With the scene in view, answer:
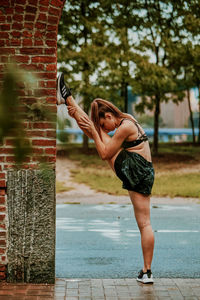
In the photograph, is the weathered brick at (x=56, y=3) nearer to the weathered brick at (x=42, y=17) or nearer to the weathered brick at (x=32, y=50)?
the weathered brick at (x=42, y=17)

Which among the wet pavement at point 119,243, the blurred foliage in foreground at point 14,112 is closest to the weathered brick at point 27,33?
the wet pavement at point 119,243

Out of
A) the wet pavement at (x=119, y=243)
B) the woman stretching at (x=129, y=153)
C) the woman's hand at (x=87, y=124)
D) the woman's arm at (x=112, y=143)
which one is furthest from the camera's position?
the wet pavement at (x=119, y=243)

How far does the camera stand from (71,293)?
4.82 m

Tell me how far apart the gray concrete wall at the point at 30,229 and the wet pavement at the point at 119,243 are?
100cm

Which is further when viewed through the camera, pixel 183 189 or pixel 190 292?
pixel 183 189

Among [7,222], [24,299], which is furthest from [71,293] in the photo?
[7,222]

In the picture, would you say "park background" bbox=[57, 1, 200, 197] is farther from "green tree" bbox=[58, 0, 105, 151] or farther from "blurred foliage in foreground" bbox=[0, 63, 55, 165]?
"blurred foliage in foreground" bbox=[0, 63, 55, 165]

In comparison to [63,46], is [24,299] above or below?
below

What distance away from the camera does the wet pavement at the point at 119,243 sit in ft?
20.8

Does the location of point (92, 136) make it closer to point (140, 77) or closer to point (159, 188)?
point (159, 188)

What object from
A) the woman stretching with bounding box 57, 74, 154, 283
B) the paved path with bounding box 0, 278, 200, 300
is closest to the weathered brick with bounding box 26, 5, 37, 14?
the woman stretching with bounding box 57, 74, 154, 283

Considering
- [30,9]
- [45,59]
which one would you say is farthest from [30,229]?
[30,9]

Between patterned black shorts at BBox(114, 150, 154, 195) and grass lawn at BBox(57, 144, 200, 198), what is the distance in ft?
40.2

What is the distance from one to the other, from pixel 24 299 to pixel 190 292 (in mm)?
1582
